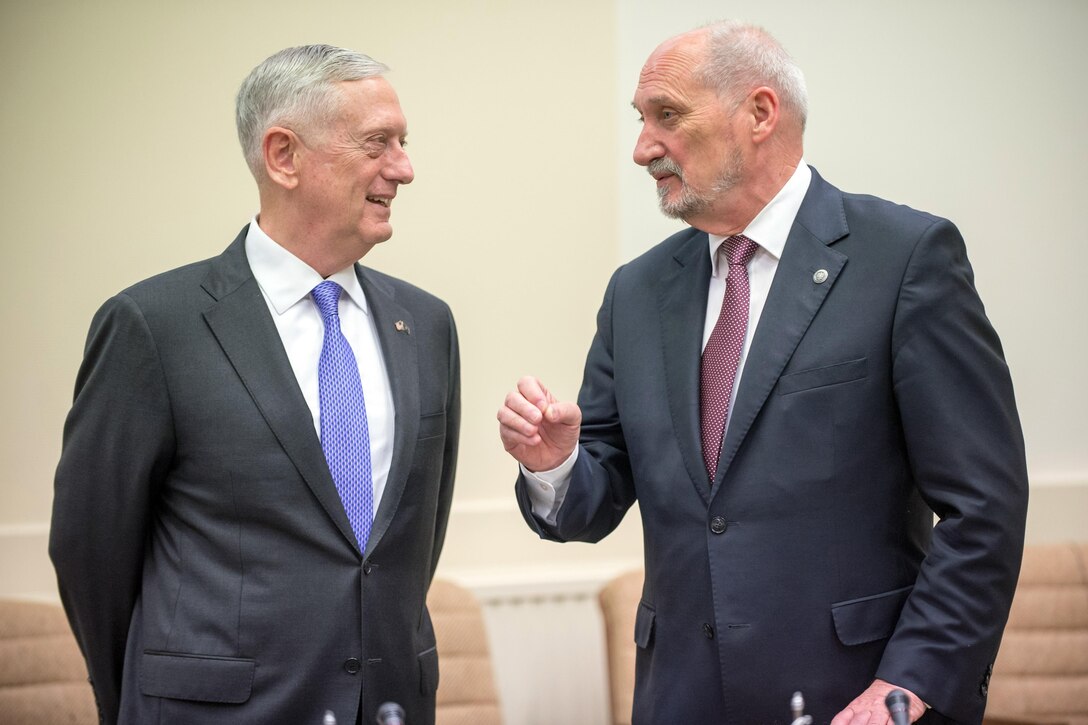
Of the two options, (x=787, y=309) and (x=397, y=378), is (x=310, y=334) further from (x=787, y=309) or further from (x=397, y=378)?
(x=787, y=309)

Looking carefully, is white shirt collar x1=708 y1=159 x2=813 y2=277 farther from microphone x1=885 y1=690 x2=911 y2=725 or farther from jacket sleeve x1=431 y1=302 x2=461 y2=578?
microphone x1=885 y1=690 x2=911 y2=725

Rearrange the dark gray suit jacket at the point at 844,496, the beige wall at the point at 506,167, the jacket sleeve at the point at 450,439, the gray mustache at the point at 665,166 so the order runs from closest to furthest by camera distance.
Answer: the dark gray suit jacket at the point at 844,496 < the gray mustache at the point at 665,166 < the jacket sleeve at the point at 450,439 < the beige wall at the point at 506,167

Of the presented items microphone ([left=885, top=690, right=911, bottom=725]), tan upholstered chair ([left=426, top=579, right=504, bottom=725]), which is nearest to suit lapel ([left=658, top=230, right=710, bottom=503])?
microphone ([left=885, top=690, right=911, bottom=725])

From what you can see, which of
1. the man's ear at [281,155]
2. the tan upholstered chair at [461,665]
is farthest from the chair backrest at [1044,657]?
the man's ear at [281,155]

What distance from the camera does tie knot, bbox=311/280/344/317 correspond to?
2.24 m

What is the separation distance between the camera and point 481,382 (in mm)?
3797

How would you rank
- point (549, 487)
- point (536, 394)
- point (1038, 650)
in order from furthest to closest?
point (1038, 650), point (549, 487), point (536, 394)

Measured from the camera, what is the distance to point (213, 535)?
2072 millimetres

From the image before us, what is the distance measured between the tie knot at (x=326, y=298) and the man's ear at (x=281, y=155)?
7.9 inches

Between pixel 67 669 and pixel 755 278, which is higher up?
pixel 755 278

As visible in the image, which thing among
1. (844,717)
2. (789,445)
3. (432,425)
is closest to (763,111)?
(789,445)

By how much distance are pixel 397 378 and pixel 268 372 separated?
24cm

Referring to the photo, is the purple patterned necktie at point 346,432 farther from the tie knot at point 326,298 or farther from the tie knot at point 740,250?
the tie knot at point 740,250

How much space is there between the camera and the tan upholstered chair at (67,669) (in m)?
3.15
